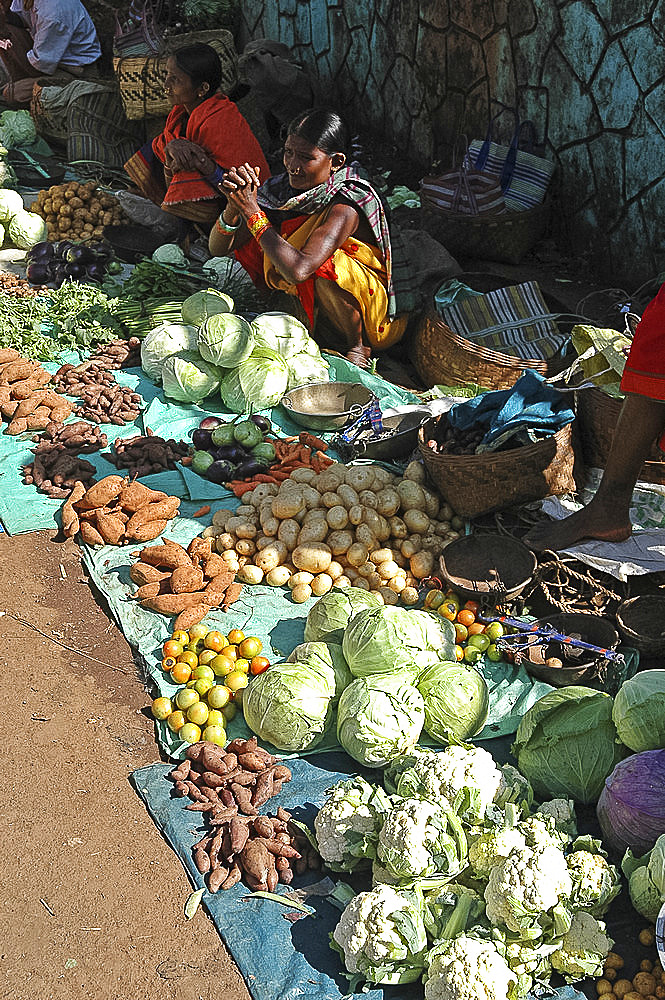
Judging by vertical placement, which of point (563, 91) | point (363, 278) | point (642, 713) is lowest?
point (642, 713)

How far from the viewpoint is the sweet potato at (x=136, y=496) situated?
12.2 feet

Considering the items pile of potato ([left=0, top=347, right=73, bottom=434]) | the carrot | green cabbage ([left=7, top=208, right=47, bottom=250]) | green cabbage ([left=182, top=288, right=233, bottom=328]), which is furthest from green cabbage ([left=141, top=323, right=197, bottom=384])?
green cabbage ([left=7, top=208, right=47, bottom=250])

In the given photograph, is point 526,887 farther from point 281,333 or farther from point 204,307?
point 204,307

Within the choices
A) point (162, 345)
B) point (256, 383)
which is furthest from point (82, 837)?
point (162, 345)

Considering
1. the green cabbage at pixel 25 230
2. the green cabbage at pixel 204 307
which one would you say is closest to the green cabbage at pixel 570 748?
the green cabbage at pixel 204 307

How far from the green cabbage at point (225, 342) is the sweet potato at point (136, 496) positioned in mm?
907

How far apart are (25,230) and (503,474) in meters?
4.20

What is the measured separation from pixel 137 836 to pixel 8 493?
6.22 ft

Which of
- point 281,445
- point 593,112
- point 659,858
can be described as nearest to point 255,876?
point 659,858

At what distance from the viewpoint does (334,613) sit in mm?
2975

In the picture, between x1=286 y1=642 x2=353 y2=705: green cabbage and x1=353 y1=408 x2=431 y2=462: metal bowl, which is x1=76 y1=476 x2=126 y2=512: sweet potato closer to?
x1=353 y1=408 x2=431 y2=462: metal bowl

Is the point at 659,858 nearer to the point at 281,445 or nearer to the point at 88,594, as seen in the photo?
the point at 88,594

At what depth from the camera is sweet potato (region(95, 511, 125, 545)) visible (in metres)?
3.59

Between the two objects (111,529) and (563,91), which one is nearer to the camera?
(111,529)
